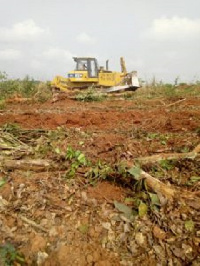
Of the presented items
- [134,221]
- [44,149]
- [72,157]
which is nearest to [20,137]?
[44,149]

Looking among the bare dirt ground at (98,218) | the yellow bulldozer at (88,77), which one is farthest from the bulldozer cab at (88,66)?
the bare dirt ground at (98,218)

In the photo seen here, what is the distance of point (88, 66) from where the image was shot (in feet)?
49.5

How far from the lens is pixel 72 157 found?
2883 millimetres

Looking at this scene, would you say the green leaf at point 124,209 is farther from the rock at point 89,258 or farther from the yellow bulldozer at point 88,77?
A: the yellow bulldozer at point 88,77

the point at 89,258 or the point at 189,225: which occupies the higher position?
the point at 189,225

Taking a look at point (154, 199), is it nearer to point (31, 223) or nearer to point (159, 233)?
point (159, 233)

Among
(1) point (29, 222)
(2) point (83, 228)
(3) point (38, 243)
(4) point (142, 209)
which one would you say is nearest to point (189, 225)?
(4) point (142, 209)

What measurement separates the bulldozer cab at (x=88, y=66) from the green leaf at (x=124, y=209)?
1343 centimetres

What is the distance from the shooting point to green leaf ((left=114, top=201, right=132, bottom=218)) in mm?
2234

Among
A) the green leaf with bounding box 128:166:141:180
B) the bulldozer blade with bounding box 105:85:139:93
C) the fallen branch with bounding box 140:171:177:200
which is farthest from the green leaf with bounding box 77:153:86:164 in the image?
the bulldozer blade with bounding box 105:85:139:93

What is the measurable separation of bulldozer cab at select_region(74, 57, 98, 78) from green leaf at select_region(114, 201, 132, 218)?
13.4 metres

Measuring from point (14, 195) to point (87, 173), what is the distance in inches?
30.0

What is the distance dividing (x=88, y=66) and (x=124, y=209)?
45.0 ft

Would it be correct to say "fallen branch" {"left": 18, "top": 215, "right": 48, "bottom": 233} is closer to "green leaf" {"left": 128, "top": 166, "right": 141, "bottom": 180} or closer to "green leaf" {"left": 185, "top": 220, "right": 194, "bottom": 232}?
"green leaf" {"left": 128, "top": 166, "right": 141, "bottom": 180}
